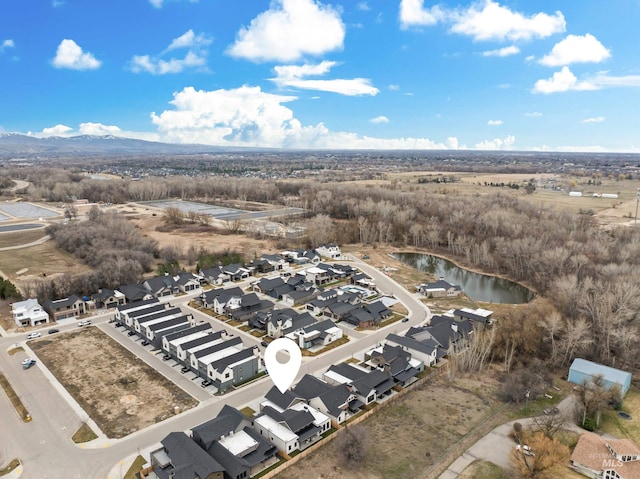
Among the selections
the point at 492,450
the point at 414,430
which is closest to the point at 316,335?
the point at 414,430

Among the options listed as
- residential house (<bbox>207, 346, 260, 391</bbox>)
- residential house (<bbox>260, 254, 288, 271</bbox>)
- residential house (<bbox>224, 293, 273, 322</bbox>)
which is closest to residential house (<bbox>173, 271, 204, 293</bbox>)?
residential house (<bbox>224, 293, 273, 322</bbox>)

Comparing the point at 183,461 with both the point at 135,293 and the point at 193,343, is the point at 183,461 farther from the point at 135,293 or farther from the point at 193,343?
the point at 135,293

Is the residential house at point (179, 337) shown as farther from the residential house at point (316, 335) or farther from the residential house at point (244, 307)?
the residential house at point (316, 335)

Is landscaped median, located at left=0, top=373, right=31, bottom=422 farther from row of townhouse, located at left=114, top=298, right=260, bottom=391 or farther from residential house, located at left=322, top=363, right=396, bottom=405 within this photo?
residential house, located at left=322, top=363, right=396, bottom=405

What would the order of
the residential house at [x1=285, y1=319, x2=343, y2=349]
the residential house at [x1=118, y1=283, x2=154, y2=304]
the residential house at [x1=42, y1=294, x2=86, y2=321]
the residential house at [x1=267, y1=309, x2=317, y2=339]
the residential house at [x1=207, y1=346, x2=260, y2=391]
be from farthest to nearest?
the residential house at [x1=118, y1=283, x2=154, y2=304]
the residential house at [x1=42, y1=294, x2=86, y2=321]
the residential house at [x1=267, y1=309, x2=317, y2=339]
the residential house at [x1=285, y1=319, x2=343, y2=349]
the residential house at [x1=207, y1=346, x2=260, y2=391]

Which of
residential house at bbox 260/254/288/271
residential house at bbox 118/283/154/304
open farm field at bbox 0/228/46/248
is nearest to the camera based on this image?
residential house at bbox 118/283/154/304

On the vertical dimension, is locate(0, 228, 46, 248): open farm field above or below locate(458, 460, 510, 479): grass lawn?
above

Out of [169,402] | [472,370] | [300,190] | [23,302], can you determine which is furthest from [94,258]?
[300,190]
